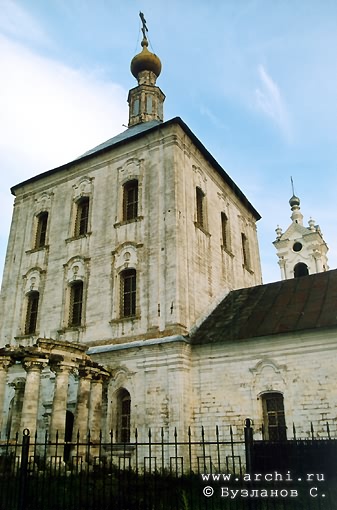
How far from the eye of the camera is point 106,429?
14609 millimetres

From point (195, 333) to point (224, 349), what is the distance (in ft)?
4.37

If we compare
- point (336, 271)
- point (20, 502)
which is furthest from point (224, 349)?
point (20, 502)

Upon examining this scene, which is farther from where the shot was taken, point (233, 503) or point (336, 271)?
point (336, 271)

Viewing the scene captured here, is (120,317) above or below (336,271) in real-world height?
below

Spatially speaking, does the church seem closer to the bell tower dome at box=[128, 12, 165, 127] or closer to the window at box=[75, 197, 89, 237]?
the window at box=[75, 197, 89, 237]

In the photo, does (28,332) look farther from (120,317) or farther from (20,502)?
(20,502)

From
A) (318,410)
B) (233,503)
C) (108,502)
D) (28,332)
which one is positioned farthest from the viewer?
(28,332)

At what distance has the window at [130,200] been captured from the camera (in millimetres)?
17984

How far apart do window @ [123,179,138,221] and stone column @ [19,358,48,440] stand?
22.7 ft

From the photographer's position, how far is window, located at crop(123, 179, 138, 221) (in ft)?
59.0

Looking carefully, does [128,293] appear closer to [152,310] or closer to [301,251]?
[152,310]

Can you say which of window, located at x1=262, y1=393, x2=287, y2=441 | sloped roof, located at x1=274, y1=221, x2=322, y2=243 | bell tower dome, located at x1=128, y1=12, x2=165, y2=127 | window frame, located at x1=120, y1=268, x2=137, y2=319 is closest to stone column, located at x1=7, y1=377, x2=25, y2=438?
window frame, located at x1=120, y1=268, x2=137, y2=319

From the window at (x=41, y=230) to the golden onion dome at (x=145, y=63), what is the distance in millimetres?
10061

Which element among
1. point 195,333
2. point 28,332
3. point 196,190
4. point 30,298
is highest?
point 196,190
